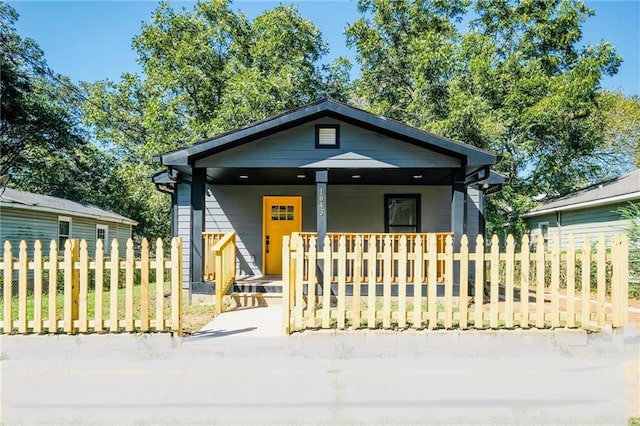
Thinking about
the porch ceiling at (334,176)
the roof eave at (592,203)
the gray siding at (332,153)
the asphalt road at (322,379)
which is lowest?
the asphalt road at (322,379)

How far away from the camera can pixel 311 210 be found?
11.1 metres

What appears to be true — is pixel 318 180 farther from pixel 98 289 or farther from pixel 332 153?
pixel 98 289

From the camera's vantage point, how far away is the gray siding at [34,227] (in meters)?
14.3

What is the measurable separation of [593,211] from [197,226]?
1342 centimetres

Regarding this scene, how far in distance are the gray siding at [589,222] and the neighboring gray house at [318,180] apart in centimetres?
500

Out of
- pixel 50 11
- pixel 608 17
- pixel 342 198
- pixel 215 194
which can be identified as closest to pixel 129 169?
pixel 50 11

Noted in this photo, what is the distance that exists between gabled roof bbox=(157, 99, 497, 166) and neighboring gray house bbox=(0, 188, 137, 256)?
942 cm

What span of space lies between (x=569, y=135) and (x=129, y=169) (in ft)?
66.7

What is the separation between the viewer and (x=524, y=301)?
5270 mm

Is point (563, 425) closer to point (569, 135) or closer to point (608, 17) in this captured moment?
point (569, 135)

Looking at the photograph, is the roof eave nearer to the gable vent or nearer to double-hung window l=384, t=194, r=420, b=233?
double-hung window l=384, t=194, r=420, b=233

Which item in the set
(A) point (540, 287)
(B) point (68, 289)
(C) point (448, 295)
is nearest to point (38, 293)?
(B) point (68, 289)

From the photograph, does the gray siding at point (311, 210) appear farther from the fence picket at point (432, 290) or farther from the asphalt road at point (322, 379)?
the fence picket at point (432, 290)

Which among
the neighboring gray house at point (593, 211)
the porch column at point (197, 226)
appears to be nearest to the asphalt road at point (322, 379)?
the porch column at point (197, 226)
